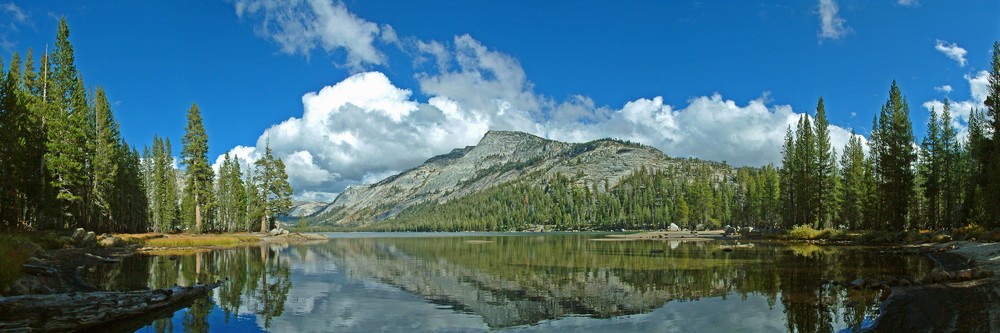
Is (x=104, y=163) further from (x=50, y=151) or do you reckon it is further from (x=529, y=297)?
(x=529, y=297)

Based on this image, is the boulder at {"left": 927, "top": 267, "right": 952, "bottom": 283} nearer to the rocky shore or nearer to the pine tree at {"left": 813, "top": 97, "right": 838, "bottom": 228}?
the rocky shore

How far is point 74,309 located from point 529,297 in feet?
53.1

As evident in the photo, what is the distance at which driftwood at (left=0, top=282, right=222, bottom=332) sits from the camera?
1342cm

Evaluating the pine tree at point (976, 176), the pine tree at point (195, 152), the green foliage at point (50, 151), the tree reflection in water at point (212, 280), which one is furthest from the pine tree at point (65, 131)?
the pine tree at point (976, 176)

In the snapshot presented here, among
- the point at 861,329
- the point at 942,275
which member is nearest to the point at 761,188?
the point at 942,275

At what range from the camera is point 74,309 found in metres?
15.1

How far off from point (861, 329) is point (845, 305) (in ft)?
15.9

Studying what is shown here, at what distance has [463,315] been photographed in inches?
800

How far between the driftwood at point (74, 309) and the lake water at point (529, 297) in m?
0.71

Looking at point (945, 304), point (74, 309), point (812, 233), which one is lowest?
point (812, 233)

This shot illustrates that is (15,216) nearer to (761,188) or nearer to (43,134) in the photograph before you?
(43,134)

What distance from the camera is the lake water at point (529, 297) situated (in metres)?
18.0

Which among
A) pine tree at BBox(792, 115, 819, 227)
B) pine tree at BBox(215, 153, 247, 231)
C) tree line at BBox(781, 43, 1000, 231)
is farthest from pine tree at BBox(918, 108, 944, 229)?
pine tree at BBox(215, 153, 247, 231)

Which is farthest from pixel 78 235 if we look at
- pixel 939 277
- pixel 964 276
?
pixel 964 276
